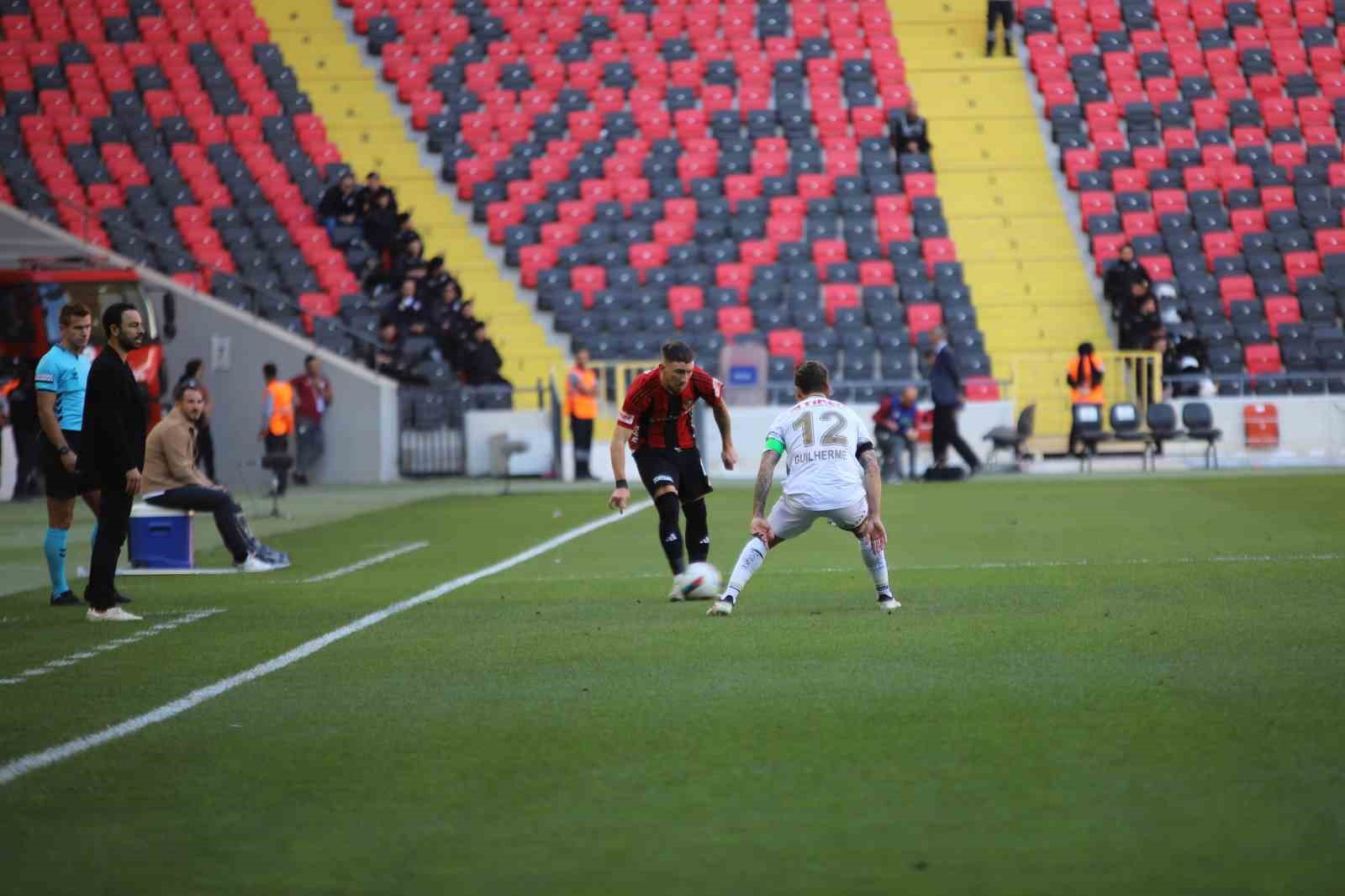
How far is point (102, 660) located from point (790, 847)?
5.64 metres

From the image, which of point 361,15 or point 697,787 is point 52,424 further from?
point 361,15

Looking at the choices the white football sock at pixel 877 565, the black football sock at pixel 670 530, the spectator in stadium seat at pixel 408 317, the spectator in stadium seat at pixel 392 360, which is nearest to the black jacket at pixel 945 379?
the spectator in stadium seat at pixel 392 360

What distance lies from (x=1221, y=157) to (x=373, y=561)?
25.3m

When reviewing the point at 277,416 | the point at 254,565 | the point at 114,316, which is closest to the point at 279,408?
the point at 277,416

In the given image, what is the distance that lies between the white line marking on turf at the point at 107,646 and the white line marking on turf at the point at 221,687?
1.05 m

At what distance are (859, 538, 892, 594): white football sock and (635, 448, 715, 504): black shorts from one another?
5.75 feet

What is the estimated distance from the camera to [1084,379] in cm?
3005

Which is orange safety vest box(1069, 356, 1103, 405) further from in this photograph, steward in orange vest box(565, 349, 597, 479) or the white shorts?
the white shorts

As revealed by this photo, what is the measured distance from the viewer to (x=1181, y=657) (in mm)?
9156

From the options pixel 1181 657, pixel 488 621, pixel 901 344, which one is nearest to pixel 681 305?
pixel 901 344

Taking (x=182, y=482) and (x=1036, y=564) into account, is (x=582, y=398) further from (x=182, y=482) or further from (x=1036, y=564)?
(x=1036, y=564)

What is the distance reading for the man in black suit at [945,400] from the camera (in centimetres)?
2680

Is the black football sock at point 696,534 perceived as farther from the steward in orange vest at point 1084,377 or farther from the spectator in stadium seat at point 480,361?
the spectator in stadium seat at point 480,361

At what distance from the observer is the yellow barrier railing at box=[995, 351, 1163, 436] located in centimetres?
3152
